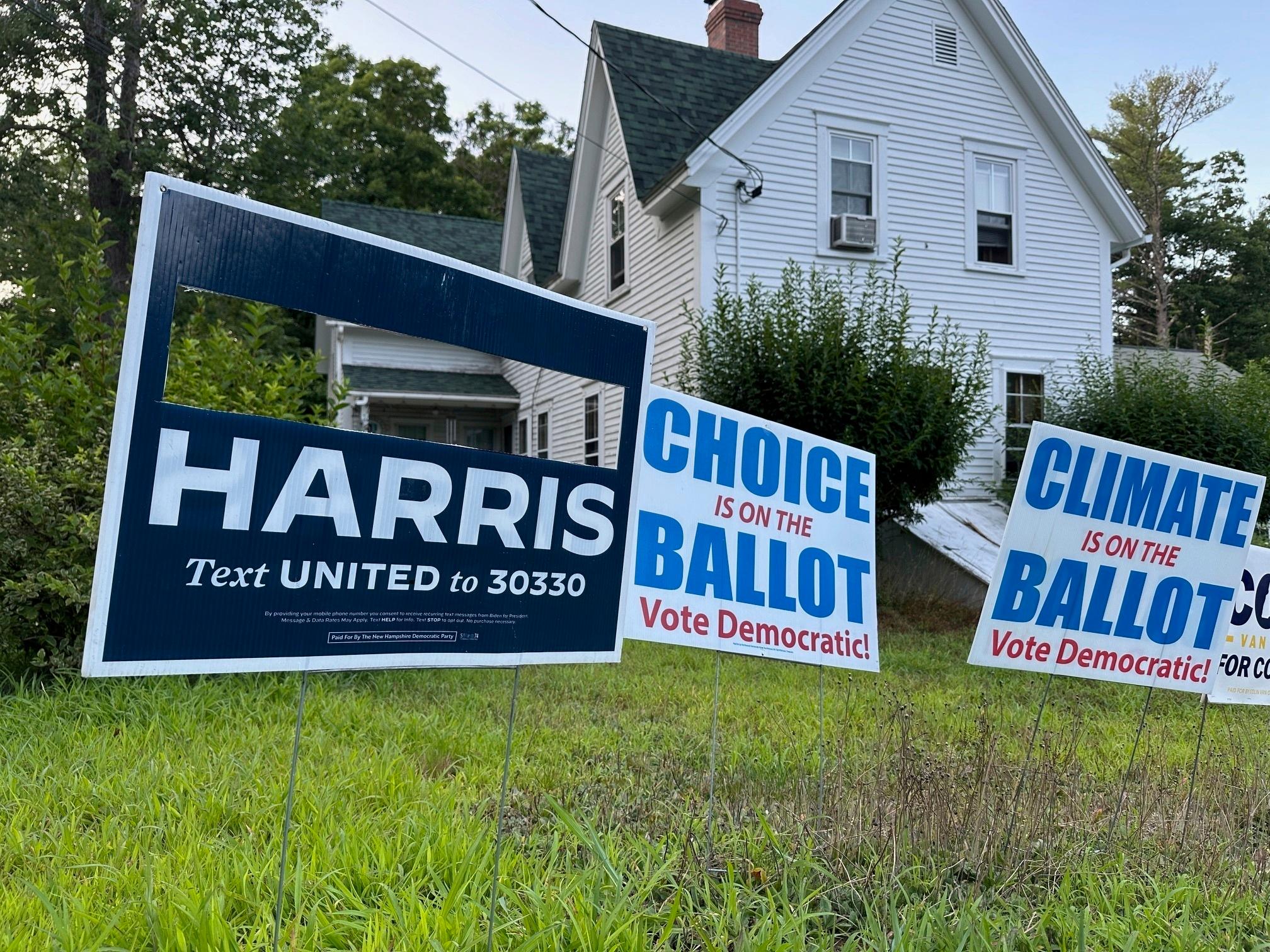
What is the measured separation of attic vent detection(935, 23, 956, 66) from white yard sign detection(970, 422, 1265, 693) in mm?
12214

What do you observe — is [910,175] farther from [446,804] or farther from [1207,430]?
[446,804]

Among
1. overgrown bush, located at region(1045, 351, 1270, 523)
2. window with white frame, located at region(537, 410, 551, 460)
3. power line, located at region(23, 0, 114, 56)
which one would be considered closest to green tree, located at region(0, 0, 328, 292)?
power line, located at region(23, 0, 114, 56)

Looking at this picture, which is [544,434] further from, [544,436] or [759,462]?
[759,462]

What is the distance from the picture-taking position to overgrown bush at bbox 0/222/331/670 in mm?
5281

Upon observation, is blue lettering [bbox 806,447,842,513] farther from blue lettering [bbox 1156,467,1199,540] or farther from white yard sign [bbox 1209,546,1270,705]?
white yard sign [bbox 1209,546,1270,705]

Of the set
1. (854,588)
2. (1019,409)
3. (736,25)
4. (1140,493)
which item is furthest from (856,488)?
(736,25)

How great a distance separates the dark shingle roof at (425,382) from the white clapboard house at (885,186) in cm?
503

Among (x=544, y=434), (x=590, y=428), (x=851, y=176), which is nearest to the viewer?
(x=851, y=176)

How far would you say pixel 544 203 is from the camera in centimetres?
2033

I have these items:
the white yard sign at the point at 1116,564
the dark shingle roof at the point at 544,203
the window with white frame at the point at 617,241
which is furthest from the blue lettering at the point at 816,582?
the dark shingle roof at the point at 544,203

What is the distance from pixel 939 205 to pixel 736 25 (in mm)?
5860

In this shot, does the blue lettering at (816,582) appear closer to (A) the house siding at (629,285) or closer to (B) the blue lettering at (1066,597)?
(B) the blue lettering at (1066,597)

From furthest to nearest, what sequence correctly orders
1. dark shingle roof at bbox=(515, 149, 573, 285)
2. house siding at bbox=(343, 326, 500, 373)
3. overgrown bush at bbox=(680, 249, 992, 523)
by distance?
house siding at bbox=(343, 326, 500, 373)
dark shingle roof at bbox=(515, 149, 573, 285)
overgrown bush at bbox=(680, 249, 992, 523)

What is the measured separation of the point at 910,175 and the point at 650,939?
13.6 metres
